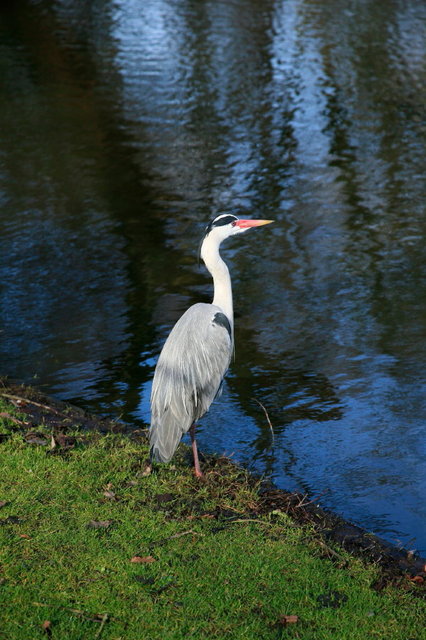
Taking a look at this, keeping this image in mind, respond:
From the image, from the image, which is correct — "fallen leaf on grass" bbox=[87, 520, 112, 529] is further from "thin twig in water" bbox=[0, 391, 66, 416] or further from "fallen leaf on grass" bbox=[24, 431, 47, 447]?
"thin twig in water" bbox=[0, 391, 66, 416]

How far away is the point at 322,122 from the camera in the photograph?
51.7 feet

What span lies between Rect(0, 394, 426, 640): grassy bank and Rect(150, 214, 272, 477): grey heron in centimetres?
32

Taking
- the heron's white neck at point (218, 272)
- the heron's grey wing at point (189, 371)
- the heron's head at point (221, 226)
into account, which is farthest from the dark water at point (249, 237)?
the heron's head at point (221, 226)

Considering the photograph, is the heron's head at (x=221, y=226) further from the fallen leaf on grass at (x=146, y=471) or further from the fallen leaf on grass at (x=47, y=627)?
the fallen leaf on grass at (x=47, y=627)

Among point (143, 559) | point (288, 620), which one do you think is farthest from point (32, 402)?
point (288, 620)

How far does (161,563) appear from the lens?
4746mm

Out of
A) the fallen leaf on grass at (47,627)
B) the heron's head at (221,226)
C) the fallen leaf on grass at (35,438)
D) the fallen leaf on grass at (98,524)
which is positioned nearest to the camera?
the fallen leaf on grass at (47,627)

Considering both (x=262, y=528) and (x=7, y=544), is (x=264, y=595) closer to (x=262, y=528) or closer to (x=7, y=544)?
(x=262, y=528)

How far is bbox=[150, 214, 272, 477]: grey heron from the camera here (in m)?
5.84

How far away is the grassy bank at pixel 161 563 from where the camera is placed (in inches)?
167

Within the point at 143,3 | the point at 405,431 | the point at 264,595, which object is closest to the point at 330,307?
the point at 405,431

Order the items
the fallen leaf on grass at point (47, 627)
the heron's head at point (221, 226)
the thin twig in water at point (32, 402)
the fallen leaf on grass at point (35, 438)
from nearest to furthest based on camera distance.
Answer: the fallen leaf on grass at point (47, 627), the fallen leaf on grass at point (35, 438), the heron's head at point (221, 226), the thin twig in water at point (32, 402)

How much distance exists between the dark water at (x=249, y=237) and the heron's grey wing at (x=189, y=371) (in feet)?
2.46

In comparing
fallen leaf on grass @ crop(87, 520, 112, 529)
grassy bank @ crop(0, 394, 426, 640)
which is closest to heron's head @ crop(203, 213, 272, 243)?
grassy bank @ crop(0, 394, 426, 640)
